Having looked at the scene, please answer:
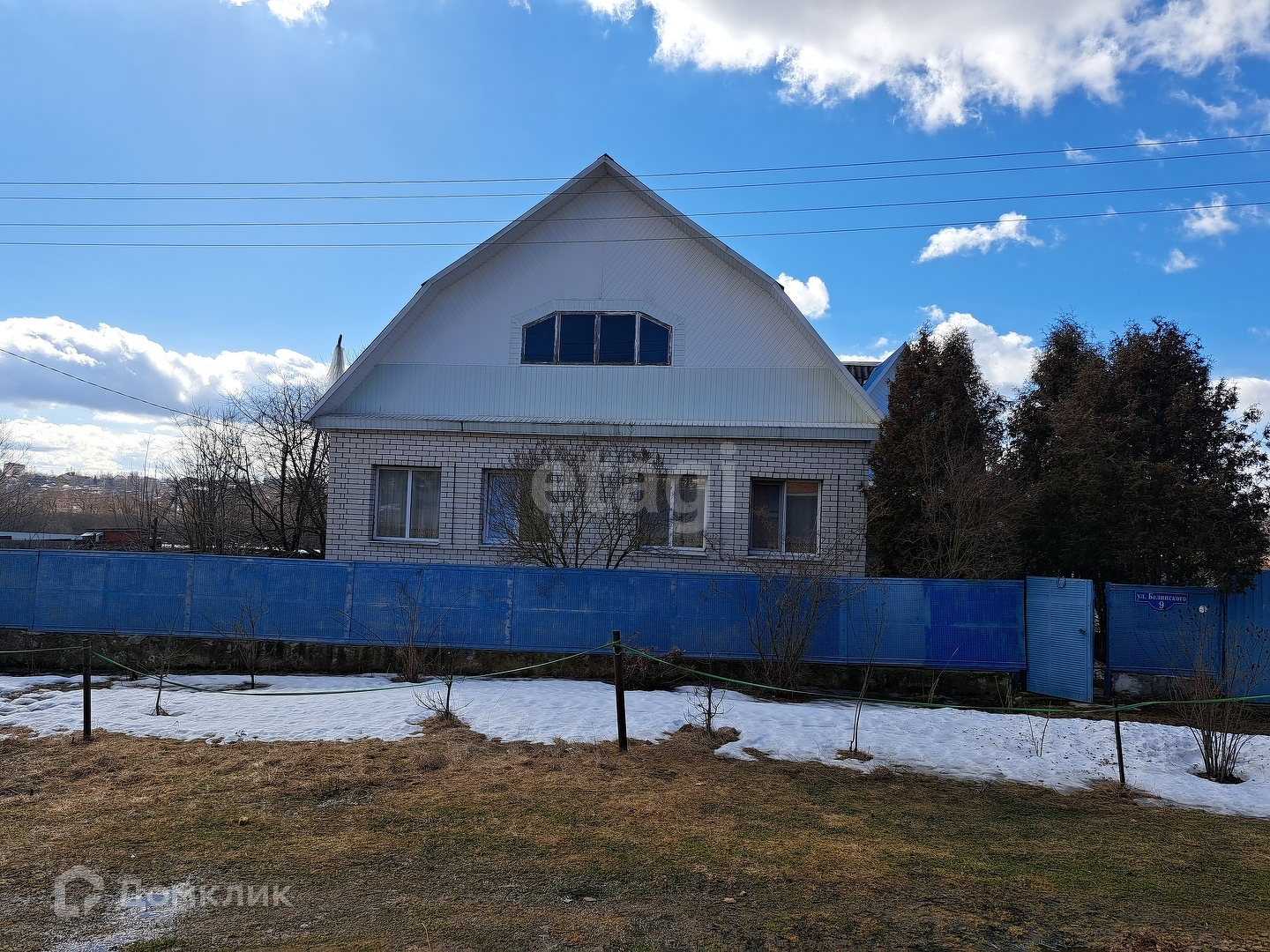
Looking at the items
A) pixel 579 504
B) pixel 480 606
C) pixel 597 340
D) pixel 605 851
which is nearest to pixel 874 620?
pixel 579 504

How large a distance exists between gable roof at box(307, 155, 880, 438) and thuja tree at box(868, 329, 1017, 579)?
4.30 ft

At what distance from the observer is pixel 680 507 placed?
1408 cm

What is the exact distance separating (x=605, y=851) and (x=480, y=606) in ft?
22.1

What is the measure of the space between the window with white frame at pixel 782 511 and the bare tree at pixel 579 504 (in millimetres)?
1665

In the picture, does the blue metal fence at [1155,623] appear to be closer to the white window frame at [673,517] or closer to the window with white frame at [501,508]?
the white window frame at [673,517]

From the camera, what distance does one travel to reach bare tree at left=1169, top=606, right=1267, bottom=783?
7.78 meters

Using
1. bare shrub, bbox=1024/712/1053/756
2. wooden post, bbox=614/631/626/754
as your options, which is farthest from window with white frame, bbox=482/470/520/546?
bare shrub, bbox=1024/712/1053/756

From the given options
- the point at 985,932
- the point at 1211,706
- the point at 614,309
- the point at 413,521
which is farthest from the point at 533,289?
the point at 985,932

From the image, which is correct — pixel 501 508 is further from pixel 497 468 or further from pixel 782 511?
pixel 782 511

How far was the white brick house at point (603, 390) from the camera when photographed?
1386cm

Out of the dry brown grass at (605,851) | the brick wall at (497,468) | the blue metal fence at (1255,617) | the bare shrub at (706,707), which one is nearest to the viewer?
the dry brown grass at (605,851)

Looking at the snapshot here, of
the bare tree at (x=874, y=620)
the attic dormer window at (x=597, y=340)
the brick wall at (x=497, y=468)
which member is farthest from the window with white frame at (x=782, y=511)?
the attic dormer window at (x=597, y=340)

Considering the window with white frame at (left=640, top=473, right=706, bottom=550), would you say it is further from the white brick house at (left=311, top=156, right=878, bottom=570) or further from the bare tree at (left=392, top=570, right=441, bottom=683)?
the bare tree at (left=392, top=570, right=441, bottom=683)

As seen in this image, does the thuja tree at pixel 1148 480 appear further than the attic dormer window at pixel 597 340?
No
